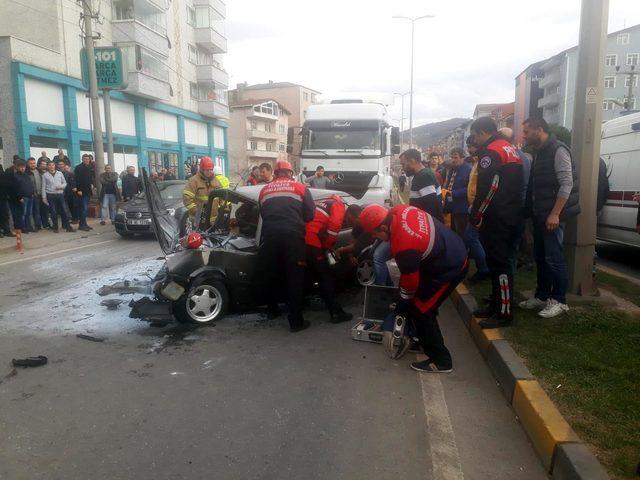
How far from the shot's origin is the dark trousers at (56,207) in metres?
13.1

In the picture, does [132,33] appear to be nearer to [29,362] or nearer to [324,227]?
[324,227]

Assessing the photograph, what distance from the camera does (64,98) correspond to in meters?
20.9

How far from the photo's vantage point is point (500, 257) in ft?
15.8

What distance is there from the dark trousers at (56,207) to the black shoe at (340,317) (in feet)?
34.1

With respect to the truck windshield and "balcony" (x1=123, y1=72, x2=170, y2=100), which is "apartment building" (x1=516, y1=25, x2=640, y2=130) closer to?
"balcony" (x1=123, y1=72, x2=170, y2=100)

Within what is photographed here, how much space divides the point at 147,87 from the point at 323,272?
25.1 meters

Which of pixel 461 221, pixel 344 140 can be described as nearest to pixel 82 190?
pixel 344 140

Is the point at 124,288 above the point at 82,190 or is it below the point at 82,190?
below

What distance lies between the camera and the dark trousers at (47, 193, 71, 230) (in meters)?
13.1

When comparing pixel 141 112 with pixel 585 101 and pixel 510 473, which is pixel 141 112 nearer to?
pixel 585 101

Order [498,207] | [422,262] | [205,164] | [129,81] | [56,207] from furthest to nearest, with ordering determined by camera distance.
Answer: [129,81]
[56,207]
[205,164]
[498,207]
[422,262]

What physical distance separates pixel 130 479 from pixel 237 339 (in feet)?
7.76

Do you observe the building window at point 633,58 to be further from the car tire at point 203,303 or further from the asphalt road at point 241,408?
the car tire at point 203,303

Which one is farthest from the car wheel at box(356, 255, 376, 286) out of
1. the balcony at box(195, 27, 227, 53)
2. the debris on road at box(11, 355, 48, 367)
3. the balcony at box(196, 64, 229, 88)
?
the balcony at box(195, 27, 227, 53)
